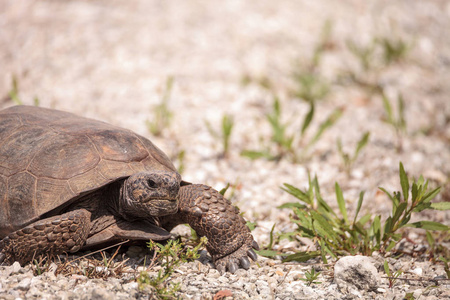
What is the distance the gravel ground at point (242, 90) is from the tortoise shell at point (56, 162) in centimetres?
37

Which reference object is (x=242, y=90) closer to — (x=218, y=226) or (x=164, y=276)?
(x=218, y=226)

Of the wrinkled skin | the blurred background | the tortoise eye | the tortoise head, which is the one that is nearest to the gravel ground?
the blurred background

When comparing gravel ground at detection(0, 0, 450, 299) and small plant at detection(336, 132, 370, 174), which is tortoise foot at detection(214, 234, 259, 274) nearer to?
gravel ground at detection(0, 0, 450, 299)

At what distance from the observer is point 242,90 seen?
571 cm

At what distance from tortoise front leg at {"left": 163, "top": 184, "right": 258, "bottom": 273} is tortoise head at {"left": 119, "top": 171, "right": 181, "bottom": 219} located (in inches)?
5.6

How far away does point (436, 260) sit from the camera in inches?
114

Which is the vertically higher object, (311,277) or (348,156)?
(348,156)

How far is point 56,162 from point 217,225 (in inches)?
39.7

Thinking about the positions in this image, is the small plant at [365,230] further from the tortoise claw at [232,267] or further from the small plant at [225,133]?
the small plant at [225,133]

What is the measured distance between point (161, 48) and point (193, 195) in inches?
159

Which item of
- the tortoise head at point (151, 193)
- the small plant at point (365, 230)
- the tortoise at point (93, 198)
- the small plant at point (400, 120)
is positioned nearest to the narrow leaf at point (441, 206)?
the small plant at point (365, 230)

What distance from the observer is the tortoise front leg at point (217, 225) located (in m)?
2.65

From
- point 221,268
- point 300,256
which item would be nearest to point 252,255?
point 221,268

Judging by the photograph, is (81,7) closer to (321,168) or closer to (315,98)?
(315,98)
